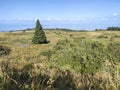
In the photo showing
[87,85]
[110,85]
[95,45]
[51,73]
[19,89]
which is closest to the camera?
[19,89]

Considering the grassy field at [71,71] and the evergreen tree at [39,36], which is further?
the evergreen tree at [39,36]

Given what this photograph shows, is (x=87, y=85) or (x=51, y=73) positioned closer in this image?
(x=87, y=85)

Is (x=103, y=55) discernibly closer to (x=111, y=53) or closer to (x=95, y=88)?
(x=111, y=53)

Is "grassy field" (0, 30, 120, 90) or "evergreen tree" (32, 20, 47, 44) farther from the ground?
"grassy field" (0, 30, 120, 90)

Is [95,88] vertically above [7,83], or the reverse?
[7,83]

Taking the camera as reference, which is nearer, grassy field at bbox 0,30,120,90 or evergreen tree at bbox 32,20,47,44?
grassy field at bbox 0,30,120,90

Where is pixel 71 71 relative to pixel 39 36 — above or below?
above

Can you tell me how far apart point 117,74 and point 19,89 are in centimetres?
209

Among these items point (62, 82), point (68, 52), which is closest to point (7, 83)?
point (62, 82)

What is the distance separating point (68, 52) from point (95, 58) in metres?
1.49

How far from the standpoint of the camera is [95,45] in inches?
442

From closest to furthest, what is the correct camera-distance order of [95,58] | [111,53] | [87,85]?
[87,85]
[95,58]
[111,53]

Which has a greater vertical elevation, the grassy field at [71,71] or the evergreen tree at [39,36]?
the grassy field at [71,71]

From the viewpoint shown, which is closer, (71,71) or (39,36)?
(71,71)
